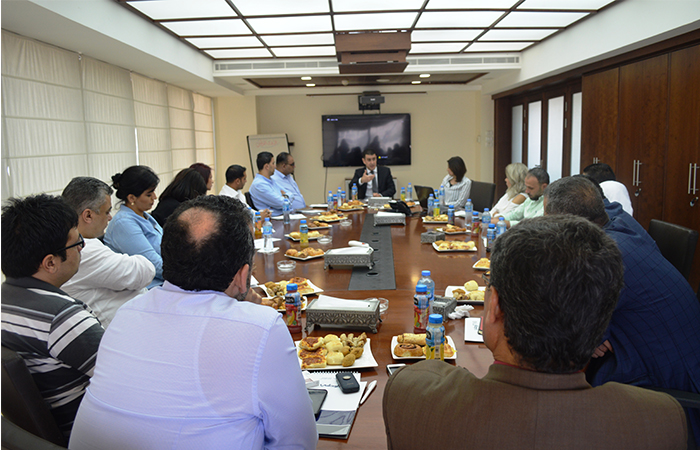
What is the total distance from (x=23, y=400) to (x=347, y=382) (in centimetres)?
84

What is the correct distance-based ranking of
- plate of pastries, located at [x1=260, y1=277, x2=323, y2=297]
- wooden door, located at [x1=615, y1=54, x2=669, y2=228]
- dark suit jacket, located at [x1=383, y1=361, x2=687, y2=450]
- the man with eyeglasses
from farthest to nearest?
wooden door, located at [x1=615, y1=54, x2=669, y2=228] < plate of pastries, located at [x1=260, y1=277, x2=323, y2=297] < the man with eyeglasses < dark suit jacket, located at [x1=383, y1=361, x2=687, y2=450]

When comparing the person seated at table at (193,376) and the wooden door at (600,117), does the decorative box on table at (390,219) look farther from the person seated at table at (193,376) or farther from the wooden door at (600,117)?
the person seated at table at (193,376)

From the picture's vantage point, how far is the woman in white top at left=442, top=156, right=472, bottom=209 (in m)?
5.96

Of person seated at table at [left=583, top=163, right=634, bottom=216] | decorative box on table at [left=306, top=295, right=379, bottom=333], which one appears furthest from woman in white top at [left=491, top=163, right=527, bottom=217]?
decorative box on table at [left=306, top=295, right=379, bottom=333]

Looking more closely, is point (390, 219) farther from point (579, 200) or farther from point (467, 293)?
point (579, 200)

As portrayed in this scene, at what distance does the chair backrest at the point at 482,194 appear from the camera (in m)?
5.60

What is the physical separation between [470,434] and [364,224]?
3.75m

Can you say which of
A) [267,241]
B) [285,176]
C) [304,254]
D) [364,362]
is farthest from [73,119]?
[364,362]

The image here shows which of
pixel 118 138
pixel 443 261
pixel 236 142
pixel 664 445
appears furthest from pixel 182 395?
pixel 236 142

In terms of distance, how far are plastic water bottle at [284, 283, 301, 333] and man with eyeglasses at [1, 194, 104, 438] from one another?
2.26 feet

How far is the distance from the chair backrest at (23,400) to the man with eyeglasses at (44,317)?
3.9 inches

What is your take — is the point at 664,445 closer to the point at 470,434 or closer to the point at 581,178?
the point at 470,434

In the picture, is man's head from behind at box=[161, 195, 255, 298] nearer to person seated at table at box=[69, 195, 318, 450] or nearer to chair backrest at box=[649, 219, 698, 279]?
person seated at table at box=[69, 195, 318, 450]

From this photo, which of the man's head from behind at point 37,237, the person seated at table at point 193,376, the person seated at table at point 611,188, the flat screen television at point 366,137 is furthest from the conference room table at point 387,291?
the flat screen television at point 366,137
